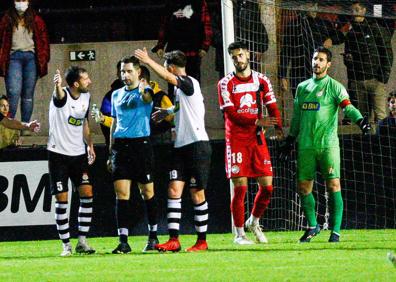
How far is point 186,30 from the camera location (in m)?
17.5

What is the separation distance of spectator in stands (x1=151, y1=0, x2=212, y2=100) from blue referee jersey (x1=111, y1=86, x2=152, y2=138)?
4.25m

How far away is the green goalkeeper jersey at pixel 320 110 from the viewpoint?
13.8 metres

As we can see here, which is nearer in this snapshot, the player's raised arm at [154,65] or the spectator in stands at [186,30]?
the player's raised arm at [154,65]

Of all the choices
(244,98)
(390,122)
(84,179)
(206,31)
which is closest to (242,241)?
(244,98)

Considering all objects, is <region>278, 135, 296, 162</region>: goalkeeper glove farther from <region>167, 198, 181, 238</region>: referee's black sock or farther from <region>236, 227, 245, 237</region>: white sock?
<region>167, 198, 181, 238</region>: referee's black sock

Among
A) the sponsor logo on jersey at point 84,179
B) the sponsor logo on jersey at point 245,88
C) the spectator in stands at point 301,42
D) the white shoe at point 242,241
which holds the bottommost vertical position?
the white shoe at point 242,241

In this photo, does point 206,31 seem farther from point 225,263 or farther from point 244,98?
point 225,263

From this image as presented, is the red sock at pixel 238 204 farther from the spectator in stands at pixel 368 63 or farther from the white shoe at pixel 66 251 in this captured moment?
the spectator in stands at pixel 368 63

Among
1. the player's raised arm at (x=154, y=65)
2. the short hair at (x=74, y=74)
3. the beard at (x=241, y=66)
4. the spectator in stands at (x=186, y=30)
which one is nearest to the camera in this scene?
the player's raised arm at (x=154, y=65)

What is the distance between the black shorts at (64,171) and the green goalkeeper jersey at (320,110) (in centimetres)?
242

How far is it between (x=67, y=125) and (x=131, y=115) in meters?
0.83

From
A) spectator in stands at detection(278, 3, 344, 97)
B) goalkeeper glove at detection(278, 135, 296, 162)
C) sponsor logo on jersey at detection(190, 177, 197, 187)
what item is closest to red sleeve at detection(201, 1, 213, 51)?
spectator in stands at detection(278, 3, 344, 97)

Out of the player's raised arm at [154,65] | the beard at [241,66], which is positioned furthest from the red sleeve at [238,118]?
the player's raised arm at [154,65]

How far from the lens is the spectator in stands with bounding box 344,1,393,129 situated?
56.2 feet
